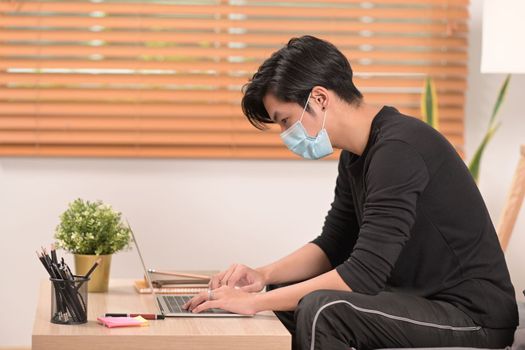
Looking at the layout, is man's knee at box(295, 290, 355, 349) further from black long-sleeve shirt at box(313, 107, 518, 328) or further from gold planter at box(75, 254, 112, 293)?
gold planter at box(75, 254, 112, 293)

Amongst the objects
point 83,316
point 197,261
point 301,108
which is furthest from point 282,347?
point 197,261

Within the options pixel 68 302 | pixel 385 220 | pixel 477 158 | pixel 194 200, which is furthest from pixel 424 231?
pixel 194 200

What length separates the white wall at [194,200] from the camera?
11.2ft

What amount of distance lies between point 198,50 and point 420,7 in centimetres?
87

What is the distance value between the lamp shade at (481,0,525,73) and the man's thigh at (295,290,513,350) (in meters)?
1.22

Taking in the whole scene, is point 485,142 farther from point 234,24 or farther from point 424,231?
point 424,231

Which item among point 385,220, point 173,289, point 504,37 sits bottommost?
point 173,289

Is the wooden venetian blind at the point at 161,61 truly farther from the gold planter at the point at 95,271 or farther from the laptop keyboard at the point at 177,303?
the laptop keyboard at the point at 177,303

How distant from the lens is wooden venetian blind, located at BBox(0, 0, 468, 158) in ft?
11.0

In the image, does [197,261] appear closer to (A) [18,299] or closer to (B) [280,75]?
(A) [18,299]

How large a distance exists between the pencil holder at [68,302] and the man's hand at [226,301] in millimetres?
245

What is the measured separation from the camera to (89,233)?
2361mm

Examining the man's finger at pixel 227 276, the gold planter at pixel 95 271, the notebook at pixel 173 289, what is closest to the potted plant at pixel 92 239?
the gold planter at pixel 95 271

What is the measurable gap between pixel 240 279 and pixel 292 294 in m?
0.31
